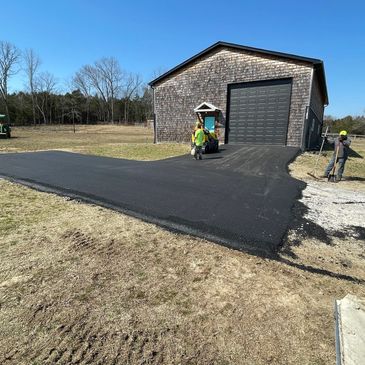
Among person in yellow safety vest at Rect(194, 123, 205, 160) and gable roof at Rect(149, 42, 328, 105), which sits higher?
gable roof at Rect(149, 42, 328, 105)

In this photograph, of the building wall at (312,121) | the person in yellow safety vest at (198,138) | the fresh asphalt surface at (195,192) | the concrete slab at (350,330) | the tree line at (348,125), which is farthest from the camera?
the tree line at (348,125)

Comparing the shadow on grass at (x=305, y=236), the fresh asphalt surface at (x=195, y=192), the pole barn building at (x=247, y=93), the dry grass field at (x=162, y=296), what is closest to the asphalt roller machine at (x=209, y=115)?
the pole barn building at (x=247, y=93)

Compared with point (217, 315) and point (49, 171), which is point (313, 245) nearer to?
point (217, 315)

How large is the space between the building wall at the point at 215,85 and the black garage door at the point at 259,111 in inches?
15.6

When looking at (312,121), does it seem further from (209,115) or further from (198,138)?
(198,138)

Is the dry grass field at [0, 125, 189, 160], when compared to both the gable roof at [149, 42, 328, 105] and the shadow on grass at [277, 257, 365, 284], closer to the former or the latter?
the gable roof at [149, 42, 328, 105]

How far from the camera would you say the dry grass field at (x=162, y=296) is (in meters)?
2.08

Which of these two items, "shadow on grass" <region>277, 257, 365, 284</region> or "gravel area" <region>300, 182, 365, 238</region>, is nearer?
"shadow on grass" <region>277, 257, 365, 284</region>

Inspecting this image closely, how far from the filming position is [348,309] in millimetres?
2518

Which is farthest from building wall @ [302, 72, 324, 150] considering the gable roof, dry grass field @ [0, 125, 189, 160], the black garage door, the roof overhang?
dry grass field @ [0, 125, 189, 160]

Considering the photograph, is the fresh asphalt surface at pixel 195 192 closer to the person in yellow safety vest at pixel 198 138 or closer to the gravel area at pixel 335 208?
the gravel area at pixel 335 208

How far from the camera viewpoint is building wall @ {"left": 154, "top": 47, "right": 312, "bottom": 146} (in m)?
16.2

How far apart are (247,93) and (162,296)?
17.5 meters

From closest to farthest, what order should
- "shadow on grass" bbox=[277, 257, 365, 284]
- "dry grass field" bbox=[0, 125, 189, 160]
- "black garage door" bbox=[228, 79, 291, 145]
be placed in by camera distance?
"shadow on grass" bbox=[277, 257, 365, 284] → "dry grass field" bbox=[0, 125, 189, 160] → "black garage door" bbox=[228, 79, 291, 145]
